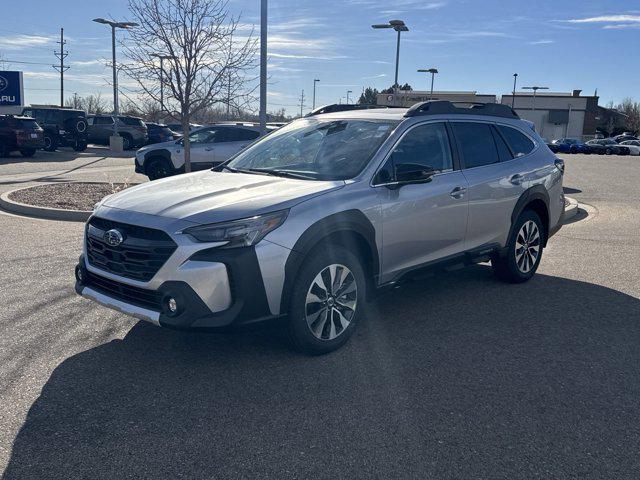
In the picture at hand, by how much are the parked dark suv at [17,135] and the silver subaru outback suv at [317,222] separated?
67.3 feet

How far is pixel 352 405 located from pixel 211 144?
501 inches

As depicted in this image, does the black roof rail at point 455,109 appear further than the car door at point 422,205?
Yes

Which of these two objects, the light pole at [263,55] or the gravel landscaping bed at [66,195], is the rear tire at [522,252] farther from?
the light pole at [263,55]

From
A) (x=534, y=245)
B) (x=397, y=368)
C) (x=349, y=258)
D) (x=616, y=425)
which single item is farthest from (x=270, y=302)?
(x=534, y=245)

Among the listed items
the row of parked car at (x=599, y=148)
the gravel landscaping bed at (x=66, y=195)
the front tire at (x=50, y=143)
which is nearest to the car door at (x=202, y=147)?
the gravel landscaping bed at (x=66, y=195)

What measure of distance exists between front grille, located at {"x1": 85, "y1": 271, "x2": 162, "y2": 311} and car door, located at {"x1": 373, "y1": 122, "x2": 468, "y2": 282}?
176 centimetres

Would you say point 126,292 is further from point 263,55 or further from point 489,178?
point 263,55

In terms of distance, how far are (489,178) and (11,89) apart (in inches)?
1530

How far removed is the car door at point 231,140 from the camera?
1560 cm

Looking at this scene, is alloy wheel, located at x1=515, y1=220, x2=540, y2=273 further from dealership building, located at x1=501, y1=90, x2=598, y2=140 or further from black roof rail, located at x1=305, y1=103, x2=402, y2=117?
dealership building, located at x1=501, y1=90, x2=598, y2=140

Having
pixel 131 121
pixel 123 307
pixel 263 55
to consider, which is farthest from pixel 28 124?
pixel 123 307

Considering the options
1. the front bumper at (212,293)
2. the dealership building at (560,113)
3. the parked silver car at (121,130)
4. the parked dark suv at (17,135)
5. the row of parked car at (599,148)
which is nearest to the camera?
the front bumper at (212,293)

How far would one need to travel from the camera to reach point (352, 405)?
371 cm

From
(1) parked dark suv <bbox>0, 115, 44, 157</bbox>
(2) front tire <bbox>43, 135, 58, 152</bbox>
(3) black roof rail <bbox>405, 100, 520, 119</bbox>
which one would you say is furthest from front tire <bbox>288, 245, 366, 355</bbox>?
(2) front tire <bbox>43, 135, 58, 152</bbox>
